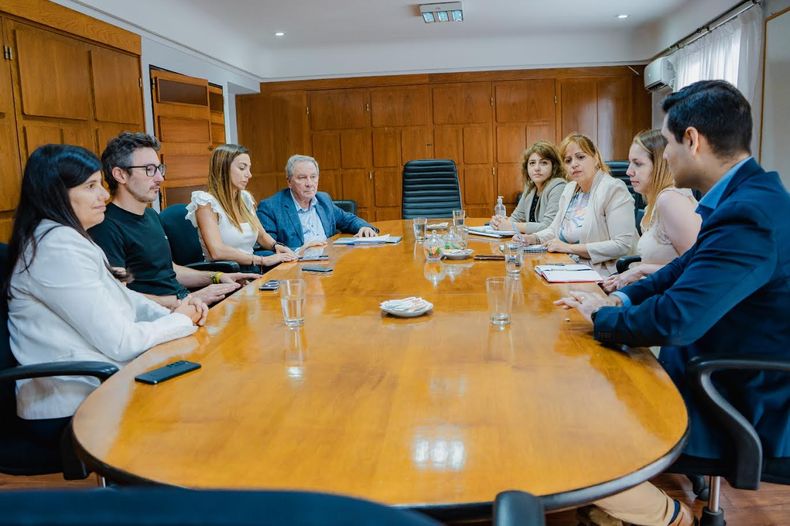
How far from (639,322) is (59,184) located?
60.9 inches

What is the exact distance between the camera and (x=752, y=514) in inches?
83.8

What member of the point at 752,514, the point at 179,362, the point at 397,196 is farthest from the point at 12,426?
the point at 397,196

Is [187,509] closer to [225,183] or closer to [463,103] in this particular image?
[225,183]

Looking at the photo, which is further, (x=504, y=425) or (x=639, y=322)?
(x=639, y=322)

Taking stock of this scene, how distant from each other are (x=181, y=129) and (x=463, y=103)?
148 inches

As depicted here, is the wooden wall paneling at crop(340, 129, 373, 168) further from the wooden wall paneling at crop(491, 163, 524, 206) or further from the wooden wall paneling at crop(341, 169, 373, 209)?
the wooden wall paneling at crop(491, 163, 524, 206)

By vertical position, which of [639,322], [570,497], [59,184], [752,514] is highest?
[59,184]

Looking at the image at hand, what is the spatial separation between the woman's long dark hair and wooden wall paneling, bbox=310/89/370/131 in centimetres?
690

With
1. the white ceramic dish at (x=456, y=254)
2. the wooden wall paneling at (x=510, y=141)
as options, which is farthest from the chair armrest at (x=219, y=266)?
the wooden wall paneling at (x=510, y=141)

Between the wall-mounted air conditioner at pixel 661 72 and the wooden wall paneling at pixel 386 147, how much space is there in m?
3.09

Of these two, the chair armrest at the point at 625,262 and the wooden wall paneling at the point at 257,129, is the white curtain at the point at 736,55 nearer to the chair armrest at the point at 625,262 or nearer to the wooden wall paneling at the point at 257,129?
the chair armrest at the point at 625,262

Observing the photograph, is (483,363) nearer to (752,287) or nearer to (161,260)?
(752,287)

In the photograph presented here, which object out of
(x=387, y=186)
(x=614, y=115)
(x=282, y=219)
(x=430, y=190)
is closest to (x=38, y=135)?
(x=282, y=219)

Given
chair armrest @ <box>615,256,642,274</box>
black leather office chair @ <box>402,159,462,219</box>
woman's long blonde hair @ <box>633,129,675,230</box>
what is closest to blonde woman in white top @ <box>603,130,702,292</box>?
woman's long blonde hair @ <box>633,129,675,230</box>
